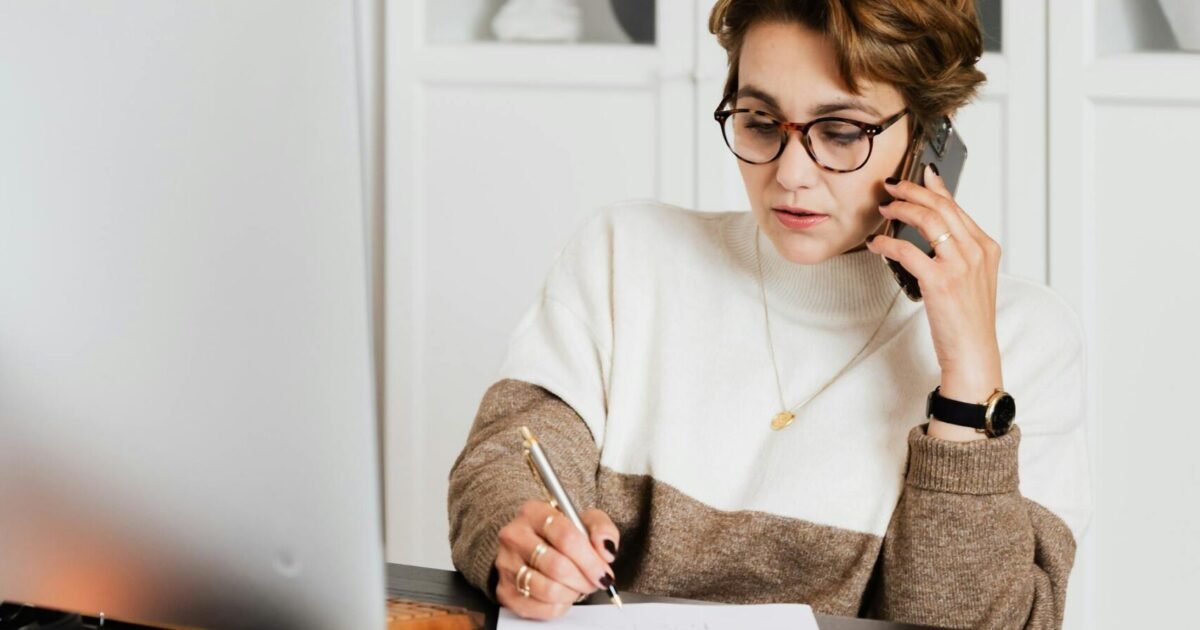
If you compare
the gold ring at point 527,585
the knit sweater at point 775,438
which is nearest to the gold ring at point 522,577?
the gold ring at point 527,585

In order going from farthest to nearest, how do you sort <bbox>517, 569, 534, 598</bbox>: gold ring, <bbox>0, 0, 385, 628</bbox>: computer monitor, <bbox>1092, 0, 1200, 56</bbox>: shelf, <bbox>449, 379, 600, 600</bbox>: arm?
<bbox>1092, 0, 1200, 56</bbox>: shelf → <bbox>449, 379, 600, 600</bbox>: arm → <bbox>517, 569, 534, 598</bbox>: gold ring → <bbox>0, 0, 385, 628</bbox>: computer monitor

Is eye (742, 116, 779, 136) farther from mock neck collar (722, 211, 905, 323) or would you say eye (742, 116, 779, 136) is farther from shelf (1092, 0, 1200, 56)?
shelf (1092, 0, 1200, 56)

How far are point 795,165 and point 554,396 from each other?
1.19 ft

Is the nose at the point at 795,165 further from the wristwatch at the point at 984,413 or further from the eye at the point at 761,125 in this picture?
the wristwatch at the point at 984,413

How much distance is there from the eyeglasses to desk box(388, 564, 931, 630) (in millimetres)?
471

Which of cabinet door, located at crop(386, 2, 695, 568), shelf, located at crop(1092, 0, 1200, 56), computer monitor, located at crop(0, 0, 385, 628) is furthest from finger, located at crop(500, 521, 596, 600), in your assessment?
shelf, located at crop(1092, 0, 1200, 56)

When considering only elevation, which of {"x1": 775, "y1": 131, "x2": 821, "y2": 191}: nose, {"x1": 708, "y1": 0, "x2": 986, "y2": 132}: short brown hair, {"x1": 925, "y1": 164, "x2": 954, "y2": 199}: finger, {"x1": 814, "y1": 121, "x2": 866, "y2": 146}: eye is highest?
{"x1": 708, "y1": 0, "x2": 986, "y2": 132}: short brown hair

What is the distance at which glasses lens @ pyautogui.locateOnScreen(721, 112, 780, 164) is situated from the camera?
1.34 meters

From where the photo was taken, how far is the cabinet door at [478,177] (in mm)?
2561

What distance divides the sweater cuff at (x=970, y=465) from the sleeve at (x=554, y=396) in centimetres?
36

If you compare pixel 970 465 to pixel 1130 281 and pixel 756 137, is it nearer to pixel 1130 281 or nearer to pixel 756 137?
pixel 756 137

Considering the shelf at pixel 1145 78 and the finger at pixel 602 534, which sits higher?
the shelf at pixel 1145 78

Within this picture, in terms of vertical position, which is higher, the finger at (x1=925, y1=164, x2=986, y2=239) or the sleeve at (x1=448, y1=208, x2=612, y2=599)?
the finger at (x1=925, y1=164, x2=986, y2=239)

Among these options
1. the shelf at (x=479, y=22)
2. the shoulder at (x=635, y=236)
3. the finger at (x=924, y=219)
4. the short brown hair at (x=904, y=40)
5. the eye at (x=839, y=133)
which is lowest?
the shoulder at (x=635, y=236)
